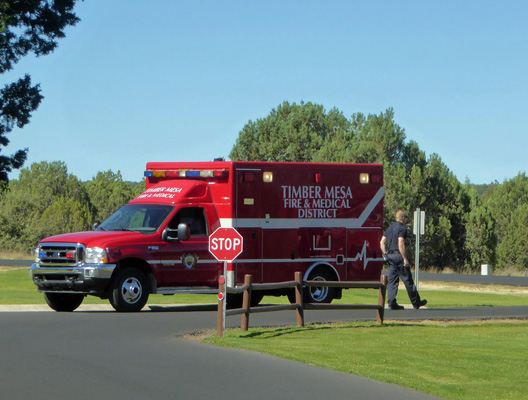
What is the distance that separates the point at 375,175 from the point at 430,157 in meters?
41.0

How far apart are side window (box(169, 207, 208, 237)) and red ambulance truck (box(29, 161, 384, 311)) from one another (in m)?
0.02

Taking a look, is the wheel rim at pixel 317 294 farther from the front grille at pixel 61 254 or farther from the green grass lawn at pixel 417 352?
the front grille at pixel 61 254

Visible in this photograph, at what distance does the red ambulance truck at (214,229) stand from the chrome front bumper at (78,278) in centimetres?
2

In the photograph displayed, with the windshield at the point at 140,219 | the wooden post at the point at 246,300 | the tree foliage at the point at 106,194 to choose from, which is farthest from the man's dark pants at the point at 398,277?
the tree foliage at the point at 106,194

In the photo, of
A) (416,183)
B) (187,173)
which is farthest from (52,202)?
(187,173)

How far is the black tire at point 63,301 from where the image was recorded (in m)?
20.2

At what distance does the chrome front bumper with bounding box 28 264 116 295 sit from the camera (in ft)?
61.6

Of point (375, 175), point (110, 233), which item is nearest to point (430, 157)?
point (375, 175)

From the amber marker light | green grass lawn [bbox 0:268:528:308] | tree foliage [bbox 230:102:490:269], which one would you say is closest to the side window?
the amber marker light

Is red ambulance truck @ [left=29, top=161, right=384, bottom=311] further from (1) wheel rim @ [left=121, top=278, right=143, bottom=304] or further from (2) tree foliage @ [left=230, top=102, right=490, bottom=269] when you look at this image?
(2) tree foliage @ [left=230, top=102, right=490, bottom=269]

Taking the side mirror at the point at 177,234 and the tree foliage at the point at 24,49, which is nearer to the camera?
the side mirror at the point at 177,234

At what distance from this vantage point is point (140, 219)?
20484 mm

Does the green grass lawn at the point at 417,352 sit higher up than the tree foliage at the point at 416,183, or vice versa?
the tree foliage at the point at 416,183

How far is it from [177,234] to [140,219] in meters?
0.99
